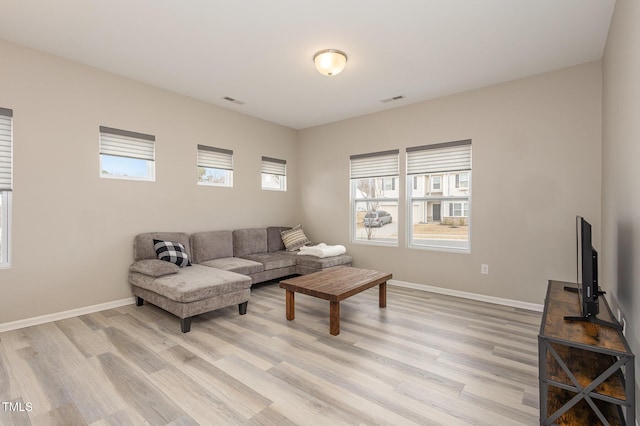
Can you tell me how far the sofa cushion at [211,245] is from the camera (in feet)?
14.0

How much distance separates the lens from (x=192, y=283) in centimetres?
306

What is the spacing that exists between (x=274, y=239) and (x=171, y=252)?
192cm

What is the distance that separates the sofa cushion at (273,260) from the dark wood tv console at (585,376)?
11.1 ft

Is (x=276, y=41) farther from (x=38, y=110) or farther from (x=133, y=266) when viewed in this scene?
(x=133, y=266)

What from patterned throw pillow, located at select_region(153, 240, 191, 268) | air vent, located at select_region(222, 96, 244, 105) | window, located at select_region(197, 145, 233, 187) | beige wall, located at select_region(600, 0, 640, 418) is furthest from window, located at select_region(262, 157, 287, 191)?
beige wall, located at select_region(600, 0, 640, 418)

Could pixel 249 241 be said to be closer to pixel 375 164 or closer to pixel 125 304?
pixel 125 304

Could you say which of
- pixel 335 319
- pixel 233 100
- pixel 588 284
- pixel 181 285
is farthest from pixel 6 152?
pixel 588 284

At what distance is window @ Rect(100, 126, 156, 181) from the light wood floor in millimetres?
1646

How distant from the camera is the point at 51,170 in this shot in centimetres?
319

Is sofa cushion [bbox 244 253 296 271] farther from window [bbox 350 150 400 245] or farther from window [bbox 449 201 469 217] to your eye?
window [bbox 449 201 469 217]

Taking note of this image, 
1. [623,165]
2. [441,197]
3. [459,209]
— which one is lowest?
[459,209]

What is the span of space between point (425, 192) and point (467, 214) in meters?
0.66

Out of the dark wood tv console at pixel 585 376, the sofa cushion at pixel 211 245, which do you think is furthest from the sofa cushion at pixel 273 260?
the dark wood tv console at pixel 585 376

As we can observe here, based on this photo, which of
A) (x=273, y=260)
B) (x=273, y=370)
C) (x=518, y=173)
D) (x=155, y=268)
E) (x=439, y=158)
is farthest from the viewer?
(x=273, y=260)
